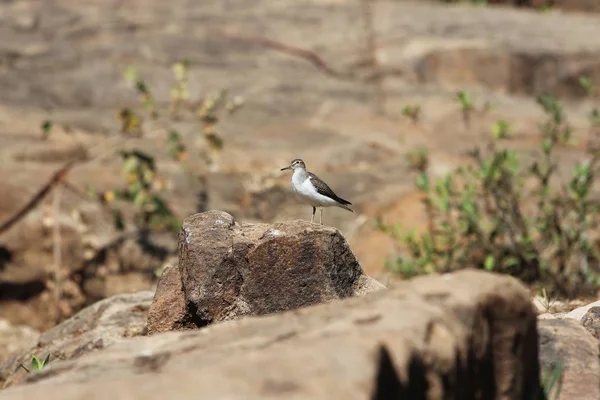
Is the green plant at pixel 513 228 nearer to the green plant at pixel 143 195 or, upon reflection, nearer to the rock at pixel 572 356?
the green plant at pixel 143 195

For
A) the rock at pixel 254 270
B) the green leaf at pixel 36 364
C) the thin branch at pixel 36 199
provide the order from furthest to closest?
1. the thin branch at pixel 36 199
2. the green leaf at pixel 36 364
3. the rock at pixel 254 270

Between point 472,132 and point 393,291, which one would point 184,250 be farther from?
point 472,132

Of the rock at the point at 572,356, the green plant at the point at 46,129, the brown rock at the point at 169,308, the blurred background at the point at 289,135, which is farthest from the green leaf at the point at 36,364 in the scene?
the green plant at the point at 46,129

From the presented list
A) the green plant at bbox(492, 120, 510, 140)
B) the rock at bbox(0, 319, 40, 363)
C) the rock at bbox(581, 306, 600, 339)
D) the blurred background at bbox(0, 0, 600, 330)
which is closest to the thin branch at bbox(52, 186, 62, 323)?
the blurred background at bbox(0, 0, 600, 330)

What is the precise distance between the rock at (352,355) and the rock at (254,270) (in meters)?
1.07

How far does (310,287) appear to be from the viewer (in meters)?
5.24

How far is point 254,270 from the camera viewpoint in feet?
17.5

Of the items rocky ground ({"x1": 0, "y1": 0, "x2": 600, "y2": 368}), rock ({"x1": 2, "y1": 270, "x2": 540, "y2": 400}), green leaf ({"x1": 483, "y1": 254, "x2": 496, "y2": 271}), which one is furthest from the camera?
rocky ground ({"x1": 0, "y1": 0, "x2": 600, "y2": 368})

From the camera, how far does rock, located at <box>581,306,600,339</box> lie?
5.44 metres

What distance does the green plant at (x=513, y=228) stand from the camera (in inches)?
385

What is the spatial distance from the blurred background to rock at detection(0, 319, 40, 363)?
119mm

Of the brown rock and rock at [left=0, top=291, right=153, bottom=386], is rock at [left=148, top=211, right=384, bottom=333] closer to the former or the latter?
the brown rock

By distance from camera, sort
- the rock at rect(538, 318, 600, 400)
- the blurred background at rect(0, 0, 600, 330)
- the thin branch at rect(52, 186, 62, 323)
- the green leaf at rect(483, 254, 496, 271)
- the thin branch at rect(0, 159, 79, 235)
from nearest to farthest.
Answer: the rock at rect(538, 318, 600, 400) < the green leaf at rect(483, 254, 496, 271) < the blurred background at rect(0, 0, 600, 330) < the thin branch at rect(52, 186, 62, 323) < the thin branch at rect(0, 159, 79, 235)

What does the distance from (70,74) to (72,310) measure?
3.58 meters
